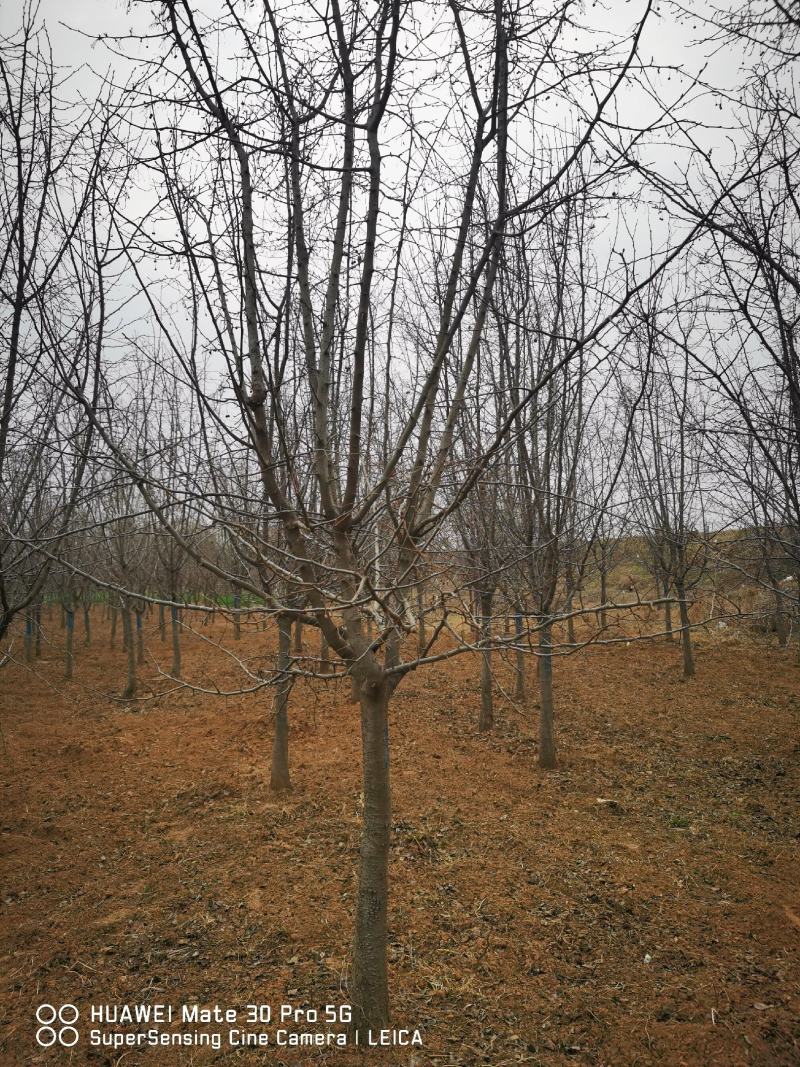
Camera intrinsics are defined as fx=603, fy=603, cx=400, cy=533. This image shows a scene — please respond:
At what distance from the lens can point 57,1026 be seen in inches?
130

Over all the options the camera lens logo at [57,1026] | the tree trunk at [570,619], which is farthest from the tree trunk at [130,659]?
the camera lens logo at [57,1026]

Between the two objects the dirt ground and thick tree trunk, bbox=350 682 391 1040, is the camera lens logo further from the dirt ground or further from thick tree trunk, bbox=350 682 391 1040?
thick tree trunk, bbox=350 682 391 1040

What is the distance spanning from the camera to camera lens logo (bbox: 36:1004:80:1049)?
10.5 feet

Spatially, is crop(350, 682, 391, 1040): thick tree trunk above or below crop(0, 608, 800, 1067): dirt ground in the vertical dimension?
above

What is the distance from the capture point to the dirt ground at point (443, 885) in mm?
3332

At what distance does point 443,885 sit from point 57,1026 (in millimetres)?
2627

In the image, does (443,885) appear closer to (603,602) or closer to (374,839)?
(374,839)

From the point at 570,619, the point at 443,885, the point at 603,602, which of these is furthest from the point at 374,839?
the point at 570,619

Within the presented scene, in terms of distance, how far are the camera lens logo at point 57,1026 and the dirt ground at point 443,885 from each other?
0.06 metres

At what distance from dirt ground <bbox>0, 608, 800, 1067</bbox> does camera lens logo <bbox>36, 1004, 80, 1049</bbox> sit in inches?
2.2

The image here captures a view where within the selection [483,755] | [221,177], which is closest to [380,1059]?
[221,177]

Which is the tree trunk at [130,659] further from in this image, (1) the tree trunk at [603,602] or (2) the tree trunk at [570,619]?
(1) the tree trunk at [603,602]

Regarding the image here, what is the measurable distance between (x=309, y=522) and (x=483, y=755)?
6316 mm

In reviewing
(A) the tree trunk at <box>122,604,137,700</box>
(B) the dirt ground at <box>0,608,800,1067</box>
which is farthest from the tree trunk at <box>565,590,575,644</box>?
(A) the tree trunk at <box>122,604,137,700</box>
